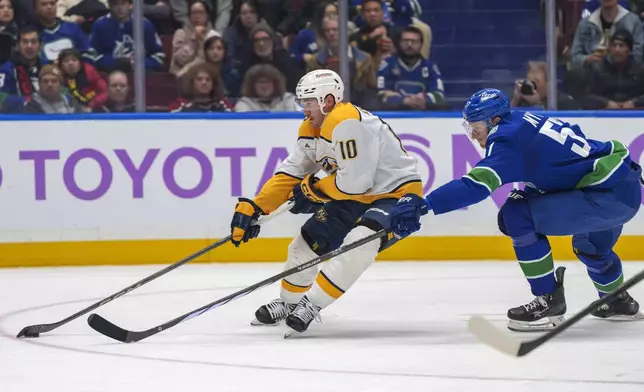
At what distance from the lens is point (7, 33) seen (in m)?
7.33

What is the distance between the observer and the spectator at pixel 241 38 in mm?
7402

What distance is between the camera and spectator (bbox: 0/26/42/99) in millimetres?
7297

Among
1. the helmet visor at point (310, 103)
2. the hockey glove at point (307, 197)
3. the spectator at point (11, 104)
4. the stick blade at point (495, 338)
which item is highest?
the helmet visor at point (310, 103)

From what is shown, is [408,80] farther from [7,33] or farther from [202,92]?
[7,33]

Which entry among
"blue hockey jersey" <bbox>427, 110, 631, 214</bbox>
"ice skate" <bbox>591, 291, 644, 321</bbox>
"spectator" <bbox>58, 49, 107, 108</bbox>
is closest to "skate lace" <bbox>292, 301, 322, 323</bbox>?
"blue hockey jersey" <bbox>427, 110, 631, 214</bbox>

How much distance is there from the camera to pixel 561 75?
24.3 feet

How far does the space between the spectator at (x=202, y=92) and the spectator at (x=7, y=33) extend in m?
1.05

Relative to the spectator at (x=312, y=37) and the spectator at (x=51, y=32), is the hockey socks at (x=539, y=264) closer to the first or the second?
the spectator at (x=312, y=37)

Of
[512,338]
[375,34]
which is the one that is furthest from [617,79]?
[512,338]

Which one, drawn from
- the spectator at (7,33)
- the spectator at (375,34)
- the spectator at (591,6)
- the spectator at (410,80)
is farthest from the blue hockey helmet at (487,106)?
the spectator at (7,33)

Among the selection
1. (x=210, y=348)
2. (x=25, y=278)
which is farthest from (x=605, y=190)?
(x=25, y=278)

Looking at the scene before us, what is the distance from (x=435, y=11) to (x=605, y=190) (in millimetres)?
3170

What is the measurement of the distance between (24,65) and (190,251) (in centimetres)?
154

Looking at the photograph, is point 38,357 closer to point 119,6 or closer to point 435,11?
point 119,6
